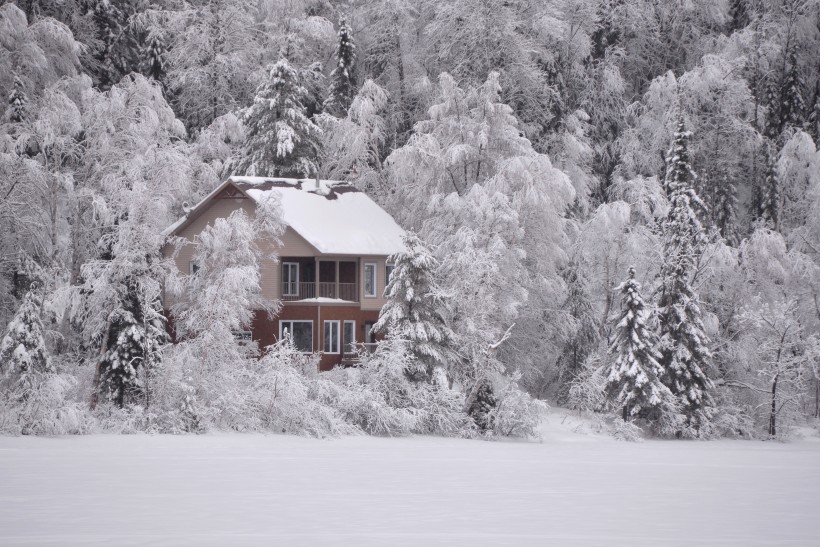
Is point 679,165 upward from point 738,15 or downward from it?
downward

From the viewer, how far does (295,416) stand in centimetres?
3656

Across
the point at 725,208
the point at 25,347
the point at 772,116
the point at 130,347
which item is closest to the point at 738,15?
the point at 772,116

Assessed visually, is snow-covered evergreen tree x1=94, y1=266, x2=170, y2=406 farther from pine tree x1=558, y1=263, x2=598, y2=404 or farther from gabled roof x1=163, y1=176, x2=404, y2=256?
pine tree x1=558, y1=263, x2=598, y2=404

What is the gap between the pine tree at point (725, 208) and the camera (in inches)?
2324

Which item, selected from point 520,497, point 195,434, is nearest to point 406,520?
point 520,497

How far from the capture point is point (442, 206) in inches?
1879

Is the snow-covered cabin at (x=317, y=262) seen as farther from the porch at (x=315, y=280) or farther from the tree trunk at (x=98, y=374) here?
the tree trunk at (x=98, y=374)

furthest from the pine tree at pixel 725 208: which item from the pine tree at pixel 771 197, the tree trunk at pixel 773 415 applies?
the tree trunk at pixel 773 415

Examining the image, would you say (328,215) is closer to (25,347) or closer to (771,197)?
(25,347)

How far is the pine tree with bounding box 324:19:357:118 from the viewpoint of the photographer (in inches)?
2461

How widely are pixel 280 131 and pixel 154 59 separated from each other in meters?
10.7

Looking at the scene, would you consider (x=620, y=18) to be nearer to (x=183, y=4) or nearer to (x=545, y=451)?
(x=183, y=4)

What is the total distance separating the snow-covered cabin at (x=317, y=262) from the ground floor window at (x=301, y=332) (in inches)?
1.7

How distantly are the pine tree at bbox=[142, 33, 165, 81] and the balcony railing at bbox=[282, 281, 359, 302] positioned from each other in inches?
767
